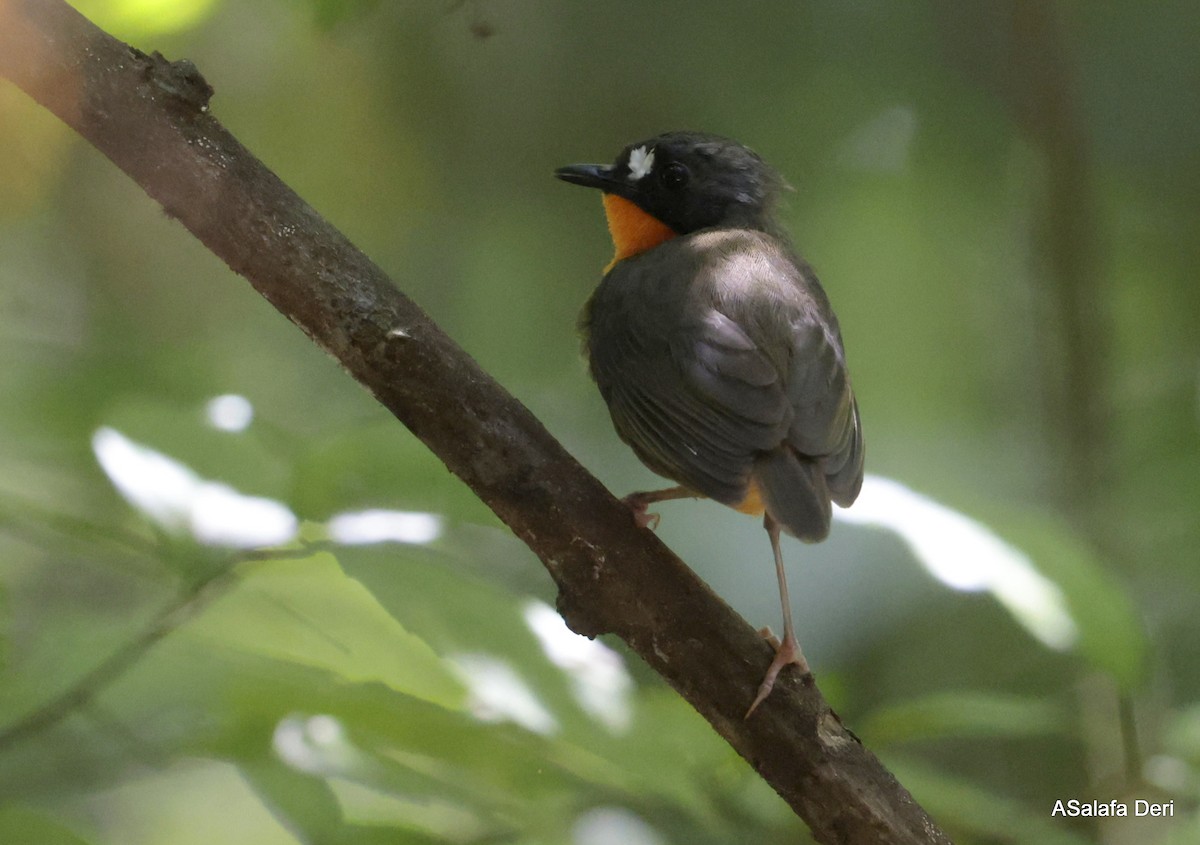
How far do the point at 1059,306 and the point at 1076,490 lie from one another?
549 mm

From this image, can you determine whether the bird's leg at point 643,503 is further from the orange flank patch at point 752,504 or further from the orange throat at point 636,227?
the orange throat at point 636,227

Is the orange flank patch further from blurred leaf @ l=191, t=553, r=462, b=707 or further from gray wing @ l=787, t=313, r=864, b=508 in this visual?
blurred leaf @ l=191, t=553, r=462, b=707

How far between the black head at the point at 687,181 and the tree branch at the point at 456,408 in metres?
1.14

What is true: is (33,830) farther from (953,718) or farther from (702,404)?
(953,718)

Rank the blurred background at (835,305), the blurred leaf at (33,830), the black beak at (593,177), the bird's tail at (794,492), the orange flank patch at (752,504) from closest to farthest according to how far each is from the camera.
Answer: the blurred leaf at (33,830)
the bird's tail at (794,492)
the orange flank patch at (752,504)
the blurred background at (835,305)
the black beak at (593,177)

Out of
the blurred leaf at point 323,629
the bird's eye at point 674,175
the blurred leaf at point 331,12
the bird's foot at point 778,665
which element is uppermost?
the bird's eye at point 674,175

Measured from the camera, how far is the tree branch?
147cm

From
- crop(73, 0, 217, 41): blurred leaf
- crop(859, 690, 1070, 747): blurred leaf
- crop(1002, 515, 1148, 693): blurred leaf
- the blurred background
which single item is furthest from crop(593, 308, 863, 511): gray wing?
crop(73, 0, 217, 41): blurred leaf

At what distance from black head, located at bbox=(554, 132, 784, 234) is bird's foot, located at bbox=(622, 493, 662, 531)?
106 cm

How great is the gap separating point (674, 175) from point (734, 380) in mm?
950

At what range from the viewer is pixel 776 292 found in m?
2.00

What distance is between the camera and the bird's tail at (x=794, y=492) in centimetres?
160

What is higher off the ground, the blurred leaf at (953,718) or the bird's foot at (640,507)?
the blurred leaf at (953,718)

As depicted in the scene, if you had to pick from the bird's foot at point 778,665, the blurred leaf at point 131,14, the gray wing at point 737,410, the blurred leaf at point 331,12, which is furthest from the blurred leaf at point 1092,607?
the blurred leaf at point 131,14
